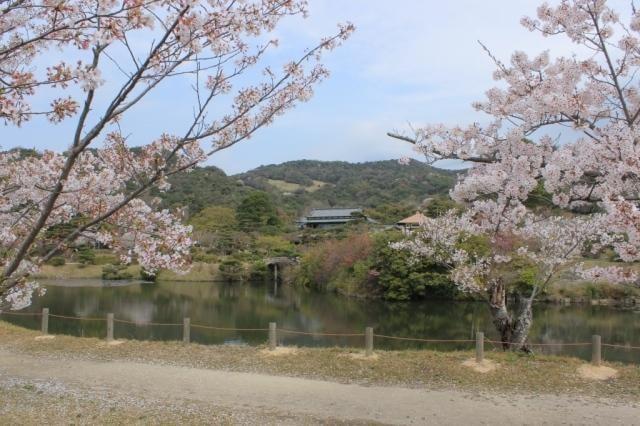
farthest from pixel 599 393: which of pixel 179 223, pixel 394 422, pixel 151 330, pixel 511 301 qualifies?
pixel 511 301

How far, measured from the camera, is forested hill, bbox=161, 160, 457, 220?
50.5 m

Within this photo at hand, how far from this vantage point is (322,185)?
3282 inches

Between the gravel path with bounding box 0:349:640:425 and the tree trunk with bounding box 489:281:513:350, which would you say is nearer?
the gravel path with bounding box 0:349:640:425

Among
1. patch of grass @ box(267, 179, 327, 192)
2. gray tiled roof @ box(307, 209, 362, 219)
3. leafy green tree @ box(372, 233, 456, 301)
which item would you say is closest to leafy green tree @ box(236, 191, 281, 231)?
gray tiled roof @ box(307, 209, 362, 219)

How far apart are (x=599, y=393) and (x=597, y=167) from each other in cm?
464

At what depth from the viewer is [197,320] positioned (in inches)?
698

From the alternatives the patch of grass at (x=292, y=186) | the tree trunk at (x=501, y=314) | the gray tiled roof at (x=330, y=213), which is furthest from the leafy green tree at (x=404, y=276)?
the patch of grass at (x=292, y=186)

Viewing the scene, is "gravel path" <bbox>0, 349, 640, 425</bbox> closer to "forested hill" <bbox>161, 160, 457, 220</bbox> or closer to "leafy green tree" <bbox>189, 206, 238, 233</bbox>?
"forested hill" <bbox>161, 160, 457, 220</bbox>

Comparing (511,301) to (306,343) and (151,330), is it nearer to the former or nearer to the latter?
(306,343)

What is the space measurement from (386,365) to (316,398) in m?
1.66

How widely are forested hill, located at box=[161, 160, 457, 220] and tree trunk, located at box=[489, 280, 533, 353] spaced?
99.8 ft

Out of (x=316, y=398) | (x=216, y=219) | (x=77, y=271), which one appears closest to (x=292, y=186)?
(x=216, y=219)

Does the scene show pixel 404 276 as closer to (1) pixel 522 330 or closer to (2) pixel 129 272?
(1) pixel 522 330

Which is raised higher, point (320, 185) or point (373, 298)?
point (320, 185)
